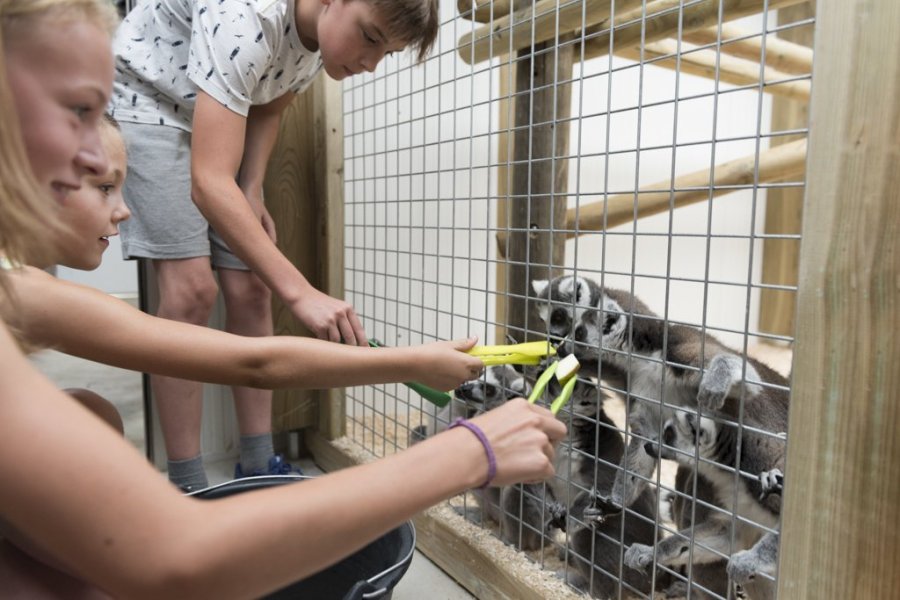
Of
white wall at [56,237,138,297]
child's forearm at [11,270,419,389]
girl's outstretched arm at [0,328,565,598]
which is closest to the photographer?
girl's outstretched arm at [0,328,565,598]

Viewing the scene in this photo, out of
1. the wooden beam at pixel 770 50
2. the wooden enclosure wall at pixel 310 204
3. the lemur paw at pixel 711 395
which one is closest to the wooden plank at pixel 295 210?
the wooden enclosure wall at pixel 310 204

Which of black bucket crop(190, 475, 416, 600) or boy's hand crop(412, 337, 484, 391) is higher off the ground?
boy's hand crop(412, 337, 484, 391)

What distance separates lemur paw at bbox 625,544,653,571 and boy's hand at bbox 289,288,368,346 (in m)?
0.63

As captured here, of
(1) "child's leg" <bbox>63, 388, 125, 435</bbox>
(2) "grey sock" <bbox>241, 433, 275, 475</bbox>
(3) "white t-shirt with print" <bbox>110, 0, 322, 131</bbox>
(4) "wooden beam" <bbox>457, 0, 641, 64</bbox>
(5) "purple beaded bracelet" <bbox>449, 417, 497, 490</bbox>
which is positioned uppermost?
(4) "wooden beam" <bbox>457, 0, 641, 64</bbox>

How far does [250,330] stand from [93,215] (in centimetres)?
74

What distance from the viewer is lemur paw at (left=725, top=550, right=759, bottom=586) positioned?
955mm

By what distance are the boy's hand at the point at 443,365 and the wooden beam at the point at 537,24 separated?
0.64m

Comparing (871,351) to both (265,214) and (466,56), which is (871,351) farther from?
(265,214)

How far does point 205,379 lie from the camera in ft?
2.97

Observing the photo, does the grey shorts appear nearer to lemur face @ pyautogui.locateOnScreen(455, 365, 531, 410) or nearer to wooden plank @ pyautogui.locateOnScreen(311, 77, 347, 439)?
wooden plank @ pyautogui.locateOnScreen(311, 77, 347, 439)

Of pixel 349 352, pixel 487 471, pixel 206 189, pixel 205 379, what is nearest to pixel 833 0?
pixel 487 471

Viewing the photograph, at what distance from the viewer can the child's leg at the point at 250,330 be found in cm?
169

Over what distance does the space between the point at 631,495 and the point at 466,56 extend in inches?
43.8

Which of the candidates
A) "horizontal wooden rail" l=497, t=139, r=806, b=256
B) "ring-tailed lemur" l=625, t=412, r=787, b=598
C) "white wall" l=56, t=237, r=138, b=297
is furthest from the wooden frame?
"white wall" l=56, t=237, r=138, b=297
